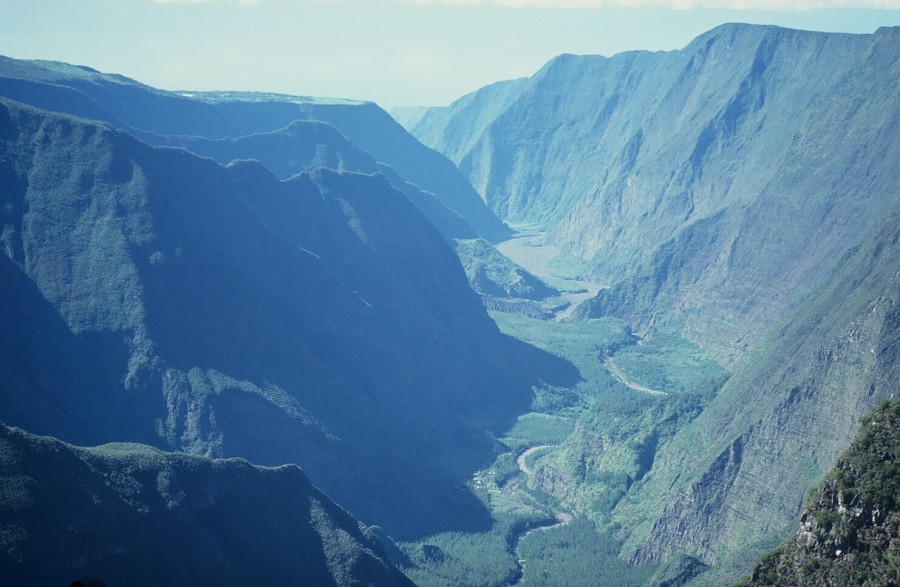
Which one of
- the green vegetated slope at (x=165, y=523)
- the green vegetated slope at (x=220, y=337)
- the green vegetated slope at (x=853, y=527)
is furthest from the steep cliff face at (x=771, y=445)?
the green vegetated slope at (x=853, y=527)

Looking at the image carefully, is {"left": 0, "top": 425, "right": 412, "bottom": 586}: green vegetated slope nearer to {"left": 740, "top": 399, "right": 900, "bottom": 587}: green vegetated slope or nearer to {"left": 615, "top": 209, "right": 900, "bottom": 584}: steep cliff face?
{"left": 615, "top": 209, "right": 900, "bottom": 584}: steep cliff face

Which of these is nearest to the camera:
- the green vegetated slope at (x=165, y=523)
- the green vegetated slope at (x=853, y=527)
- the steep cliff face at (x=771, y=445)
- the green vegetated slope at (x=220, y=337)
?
the green vegetated slope at (x=853, y=527)

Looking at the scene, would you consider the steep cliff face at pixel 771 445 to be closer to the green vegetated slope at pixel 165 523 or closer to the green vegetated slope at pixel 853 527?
the green vegetated slope at pixel 165 523

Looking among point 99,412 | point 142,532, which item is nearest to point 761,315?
point 99,412

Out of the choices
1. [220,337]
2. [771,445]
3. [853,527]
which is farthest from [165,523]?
[771,445]

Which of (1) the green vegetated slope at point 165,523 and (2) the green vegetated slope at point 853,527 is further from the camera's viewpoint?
(1) the green vegetated slope at point 165,523

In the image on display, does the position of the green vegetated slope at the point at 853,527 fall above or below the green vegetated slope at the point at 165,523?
above
